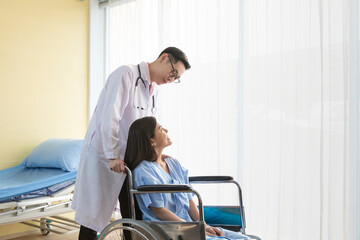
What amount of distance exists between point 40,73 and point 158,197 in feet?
7.73

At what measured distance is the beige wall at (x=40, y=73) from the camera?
3.29 meters

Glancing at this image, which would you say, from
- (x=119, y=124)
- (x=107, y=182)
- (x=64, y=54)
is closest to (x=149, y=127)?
(x=119, y=124)

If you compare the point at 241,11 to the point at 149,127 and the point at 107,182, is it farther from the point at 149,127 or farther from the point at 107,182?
the point at 107,182

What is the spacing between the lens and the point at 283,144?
8.12 ft

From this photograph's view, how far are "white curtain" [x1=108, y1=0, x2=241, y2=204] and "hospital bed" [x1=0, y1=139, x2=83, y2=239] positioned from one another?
885 millimetres

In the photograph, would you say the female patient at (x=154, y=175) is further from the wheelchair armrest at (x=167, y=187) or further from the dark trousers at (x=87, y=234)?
the dark trousers at (x=87, y=234)

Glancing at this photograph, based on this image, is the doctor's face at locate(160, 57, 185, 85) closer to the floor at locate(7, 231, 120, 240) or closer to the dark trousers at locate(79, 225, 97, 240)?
the dark trousers at locate(79, 225, 97, 240)

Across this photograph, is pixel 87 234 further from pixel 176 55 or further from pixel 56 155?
pixel 56 155

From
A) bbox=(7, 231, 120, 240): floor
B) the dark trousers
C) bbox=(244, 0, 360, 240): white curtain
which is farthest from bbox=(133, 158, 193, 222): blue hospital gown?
bbox=(7, 231, 120, 240): floor

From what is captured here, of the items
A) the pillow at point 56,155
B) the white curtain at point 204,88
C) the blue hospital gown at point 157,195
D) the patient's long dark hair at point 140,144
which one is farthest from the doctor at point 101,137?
the pillow at point 56,155

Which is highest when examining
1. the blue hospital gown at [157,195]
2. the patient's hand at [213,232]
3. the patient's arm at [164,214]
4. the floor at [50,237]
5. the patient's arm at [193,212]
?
the blue hospital gown at [157,195]

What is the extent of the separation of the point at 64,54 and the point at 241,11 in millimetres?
1863

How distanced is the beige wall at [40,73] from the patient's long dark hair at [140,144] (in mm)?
1975

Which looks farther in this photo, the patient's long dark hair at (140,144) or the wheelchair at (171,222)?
the patient's long dark hair at (140,144)
